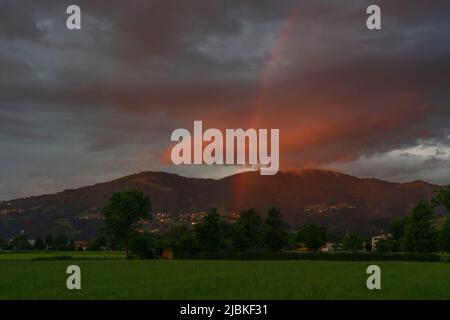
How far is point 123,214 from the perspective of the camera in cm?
17062

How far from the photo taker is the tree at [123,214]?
17050 centimetres

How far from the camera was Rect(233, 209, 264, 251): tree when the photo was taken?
577ft

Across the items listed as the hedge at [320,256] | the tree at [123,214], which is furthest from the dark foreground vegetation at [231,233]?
the hedge at [320,256]

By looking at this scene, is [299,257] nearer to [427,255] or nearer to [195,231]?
[427,255]

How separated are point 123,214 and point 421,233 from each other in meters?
80.9

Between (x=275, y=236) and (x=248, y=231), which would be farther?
(x=275, y=236)

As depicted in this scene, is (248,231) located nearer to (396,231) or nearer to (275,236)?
(275,236)

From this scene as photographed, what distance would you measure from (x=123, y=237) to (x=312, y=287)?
429ft

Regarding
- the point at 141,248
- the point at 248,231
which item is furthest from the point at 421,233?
the point at 141,248

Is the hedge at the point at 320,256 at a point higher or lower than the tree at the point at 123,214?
lower

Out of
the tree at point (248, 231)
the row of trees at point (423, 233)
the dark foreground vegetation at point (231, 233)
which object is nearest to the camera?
the dark foreground vegetation at point (231, 233)

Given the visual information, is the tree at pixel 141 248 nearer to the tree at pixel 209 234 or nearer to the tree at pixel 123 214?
the tree at pixel 123 214

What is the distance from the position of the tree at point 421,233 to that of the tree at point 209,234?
51.6 meters
